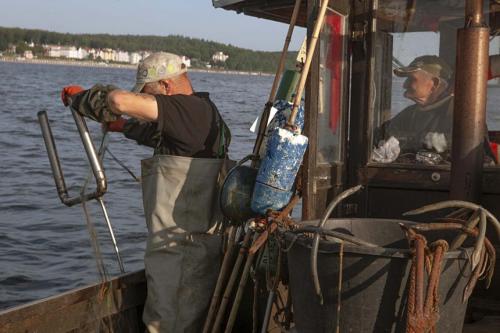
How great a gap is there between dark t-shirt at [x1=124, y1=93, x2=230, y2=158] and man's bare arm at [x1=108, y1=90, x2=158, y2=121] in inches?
2.0

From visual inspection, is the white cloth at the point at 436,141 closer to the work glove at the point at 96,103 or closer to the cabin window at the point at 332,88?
the cabin window at the point at 332,88

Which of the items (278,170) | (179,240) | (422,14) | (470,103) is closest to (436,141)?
(470,103)

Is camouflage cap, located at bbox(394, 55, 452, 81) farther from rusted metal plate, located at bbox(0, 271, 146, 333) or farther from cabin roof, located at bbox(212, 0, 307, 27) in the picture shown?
rusted metal plate, located at bbox(0, 271, 146, 333)

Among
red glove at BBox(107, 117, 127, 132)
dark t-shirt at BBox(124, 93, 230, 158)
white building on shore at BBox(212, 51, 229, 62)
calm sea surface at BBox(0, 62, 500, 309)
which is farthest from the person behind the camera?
white building on shore at BBox(212, 51, 229, 62)

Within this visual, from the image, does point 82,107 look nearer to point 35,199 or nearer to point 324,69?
point 324,69

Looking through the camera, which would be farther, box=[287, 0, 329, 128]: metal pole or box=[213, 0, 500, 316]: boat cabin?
box=[213, 0, 500, 316]: boat cabin

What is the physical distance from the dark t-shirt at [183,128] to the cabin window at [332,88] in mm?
698

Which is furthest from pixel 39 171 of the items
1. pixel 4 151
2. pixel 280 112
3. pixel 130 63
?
pixel 130 63

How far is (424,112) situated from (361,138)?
0.44 metres

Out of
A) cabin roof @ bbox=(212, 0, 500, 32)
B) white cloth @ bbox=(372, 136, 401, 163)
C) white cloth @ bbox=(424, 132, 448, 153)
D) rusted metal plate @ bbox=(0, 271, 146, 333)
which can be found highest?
cabin roof @ bbox=(212, 0, 500, 32)

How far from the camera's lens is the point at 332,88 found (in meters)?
5.30

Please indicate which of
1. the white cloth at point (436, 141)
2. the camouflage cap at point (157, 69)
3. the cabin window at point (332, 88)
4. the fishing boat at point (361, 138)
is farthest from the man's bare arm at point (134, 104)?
the white cloth at point (436, 141)

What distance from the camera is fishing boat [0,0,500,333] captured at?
→ 4887 mm

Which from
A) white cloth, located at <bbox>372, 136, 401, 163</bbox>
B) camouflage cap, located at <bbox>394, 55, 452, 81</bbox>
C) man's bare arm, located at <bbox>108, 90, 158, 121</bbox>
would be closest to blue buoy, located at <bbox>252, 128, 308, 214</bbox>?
man's bare arm, located at <bbox>108, 90, 158, 121</bbox>
